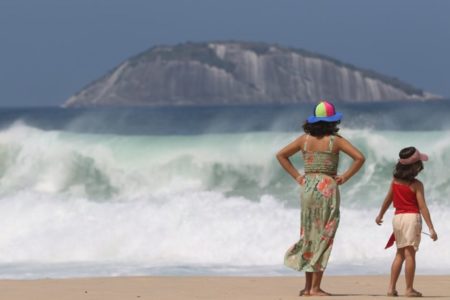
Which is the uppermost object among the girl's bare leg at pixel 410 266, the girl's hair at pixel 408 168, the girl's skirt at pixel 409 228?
the girl's hair at pixel 408 168

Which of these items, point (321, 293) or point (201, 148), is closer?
point (321, 293)

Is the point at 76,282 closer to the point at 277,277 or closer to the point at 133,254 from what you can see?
the point at 277,277

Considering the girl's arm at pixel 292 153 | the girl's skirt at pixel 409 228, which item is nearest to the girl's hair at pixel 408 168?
the girl's skirt at pixel 409 228

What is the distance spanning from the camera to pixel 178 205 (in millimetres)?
15844

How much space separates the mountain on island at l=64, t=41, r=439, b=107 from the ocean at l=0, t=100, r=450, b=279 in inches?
5037

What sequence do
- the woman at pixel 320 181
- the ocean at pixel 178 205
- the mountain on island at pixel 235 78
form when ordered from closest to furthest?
the woman at pixel 320 181, the ocean at pixel 178 205, the mountain on island at pixel 235 78

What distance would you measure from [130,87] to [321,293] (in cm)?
14263

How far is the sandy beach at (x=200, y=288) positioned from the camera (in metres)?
9.16

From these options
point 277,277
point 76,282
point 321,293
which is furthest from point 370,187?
point 321,293

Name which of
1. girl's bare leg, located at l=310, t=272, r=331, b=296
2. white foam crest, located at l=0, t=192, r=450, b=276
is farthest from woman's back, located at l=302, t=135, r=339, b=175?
white foam crest, located at l=0, t=192, r=450, b=276

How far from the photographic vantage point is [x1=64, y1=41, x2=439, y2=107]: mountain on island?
152000 mm

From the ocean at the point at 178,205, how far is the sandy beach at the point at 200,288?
126 cm

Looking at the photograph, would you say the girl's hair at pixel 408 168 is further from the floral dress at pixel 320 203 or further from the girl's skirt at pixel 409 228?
the floral dress at pixel 320 203

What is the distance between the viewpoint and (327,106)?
827cm
